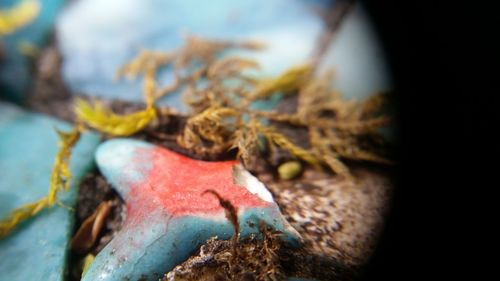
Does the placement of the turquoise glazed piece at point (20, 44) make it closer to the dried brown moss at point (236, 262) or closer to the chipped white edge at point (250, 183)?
the chipped white edge at point (250, 183)

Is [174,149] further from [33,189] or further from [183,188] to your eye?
[33,189]

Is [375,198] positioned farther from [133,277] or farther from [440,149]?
[133,277]

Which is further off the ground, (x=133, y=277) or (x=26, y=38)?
(x=26, y=38)

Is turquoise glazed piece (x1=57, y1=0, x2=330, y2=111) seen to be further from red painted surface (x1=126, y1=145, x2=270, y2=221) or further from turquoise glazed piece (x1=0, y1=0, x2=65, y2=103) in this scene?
red painted surface (x1=126, y1=145, x2=270, y2=221)

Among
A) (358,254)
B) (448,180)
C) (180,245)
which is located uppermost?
(448,180)

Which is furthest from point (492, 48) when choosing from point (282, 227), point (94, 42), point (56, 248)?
point (94, 42)

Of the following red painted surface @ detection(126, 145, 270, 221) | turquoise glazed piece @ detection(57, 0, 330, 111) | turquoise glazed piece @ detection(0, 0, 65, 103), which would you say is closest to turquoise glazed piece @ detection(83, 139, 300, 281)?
red painted surface @ detection(126, 145, 270, 221)

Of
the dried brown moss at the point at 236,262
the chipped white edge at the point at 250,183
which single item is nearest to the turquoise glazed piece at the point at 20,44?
the chipped white edge at the point at 250,183

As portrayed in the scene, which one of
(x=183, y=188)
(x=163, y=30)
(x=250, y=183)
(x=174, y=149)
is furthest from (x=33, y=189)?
(x=163, y=30)
